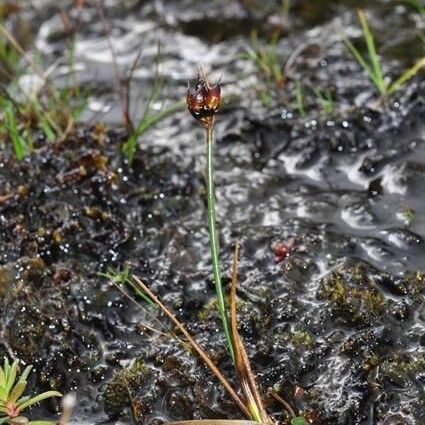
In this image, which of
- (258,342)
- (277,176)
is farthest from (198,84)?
(277,176)

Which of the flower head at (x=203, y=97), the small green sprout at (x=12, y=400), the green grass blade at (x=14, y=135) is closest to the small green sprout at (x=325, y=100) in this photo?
the green grass blade at (x=14, y=135)

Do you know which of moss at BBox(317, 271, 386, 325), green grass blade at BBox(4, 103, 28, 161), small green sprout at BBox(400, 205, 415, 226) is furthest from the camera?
green grass blade at BBox(4, 103, 28, 161)

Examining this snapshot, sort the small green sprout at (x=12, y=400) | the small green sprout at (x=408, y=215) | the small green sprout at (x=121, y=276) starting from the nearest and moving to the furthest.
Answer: the small green sprout at (x=12, y=400), the small green sprout at (x=121, y=276), the small green sprout at (x=408, y=215)

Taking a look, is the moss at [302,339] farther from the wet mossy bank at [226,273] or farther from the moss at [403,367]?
the moss at [403,367]

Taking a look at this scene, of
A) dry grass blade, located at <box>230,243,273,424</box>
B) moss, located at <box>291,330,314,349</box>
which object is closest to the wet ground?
moss, located at <box>291,330,314,349</box>

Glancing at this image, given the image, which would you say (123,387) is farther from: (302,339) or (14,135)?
(14,135)

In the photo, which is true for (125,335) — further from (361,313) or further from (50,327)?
(361,313)

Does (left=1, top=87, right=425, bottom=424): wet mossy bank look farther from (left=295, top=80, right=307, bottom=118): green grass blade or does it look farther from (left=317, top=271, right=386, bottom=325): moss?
(left=295, top=80, right=307, bottom=118): green grass blade
